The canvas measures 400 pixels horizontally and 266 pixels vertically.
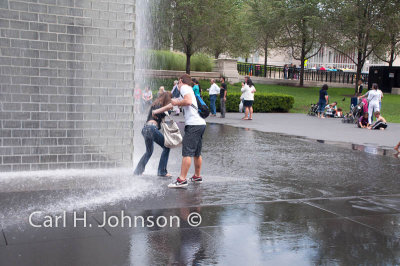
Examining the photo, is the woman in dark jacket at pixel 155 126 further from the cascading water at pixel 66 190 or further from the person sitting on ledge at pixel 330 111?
the person sitting on ledge at pixel 330 111

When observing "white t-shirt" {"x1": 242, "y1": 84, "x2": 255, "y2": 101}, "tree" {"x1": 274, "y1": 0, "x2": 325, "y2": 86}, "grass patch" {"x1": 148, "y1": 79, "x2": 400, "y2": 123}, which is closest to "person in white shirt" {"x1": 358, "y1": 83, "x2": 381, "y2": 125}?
"grass patch" {"x1": 148, "y1": 79, "x2": 400, "y2": 123}

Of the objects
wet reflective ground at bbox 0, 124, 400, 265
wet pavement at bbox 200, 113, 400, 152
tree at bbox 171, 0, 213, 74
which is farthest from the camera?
tree at bbox 171, 0, 213, 74

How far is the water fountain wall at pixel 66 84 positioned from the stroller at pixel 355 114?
1244 cm

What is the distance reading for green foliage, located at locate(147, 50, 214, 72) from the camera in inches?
1369

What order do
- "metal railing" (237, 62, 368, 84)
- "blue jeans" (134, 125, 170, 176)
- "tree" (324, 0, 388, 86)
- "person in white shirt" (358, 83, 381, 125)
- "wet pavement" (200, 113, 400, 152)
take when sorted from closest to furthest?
"blue jeans" (134, 125, 170, 176), "wet pavement" (200, 113, 400, 152), "person in white shirt" (358, 83, 381, 125), "tree" (324, 0, 388, 86), "metal railing" (237, 62, 368, 84)

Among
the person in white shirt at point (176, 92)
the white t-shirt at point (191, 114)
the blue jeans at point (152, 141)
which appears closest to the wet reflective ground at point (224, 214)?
the blue jeans at point (152, 141)

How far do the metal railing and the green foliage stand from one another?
747 centimetres

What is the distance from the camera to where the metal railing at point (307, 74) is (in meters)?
40.9

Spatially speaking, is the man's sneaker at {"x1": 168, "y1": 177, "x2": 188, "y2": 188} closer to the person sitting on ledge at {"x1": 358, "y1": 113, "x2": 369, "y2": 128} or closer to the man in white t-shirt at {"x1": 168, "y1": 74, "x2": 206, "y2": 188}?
the man in white t-shirt at {"x1": 168, "y1": 74, "x2": 206, "y2": 188}

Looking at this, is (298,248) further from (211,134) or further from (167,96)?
(211,134)

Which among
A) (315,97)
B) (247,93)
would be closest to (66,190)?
(247,93)

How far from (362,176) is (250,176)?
85.7 inches

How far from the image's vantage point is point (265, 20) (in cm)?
3822

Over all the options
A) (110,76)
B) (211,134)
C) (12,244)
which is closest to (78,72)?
(110,76)
